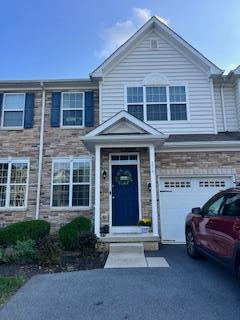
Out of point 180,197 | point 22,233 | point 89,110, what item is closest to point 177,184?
point 180,197

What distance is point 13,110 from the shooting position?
11.6m

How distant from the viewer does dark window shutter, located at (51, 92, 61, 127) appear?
Answer: 11352 mm

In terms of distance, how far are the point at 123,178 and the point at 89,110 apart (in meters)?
3.17

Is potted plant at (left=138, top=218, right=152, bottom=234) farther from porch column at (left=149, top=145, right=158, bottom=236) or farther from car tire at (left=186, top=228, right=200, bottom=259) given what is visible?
car tire at (left=186, top=228, right=200, bottom=259)

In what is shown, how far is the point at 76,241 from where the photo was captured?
8.12 m

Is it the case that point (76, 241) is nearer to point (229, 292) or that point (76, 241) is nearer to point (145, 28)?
point (229, 292)

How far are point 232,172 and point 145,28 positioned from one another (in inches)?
264

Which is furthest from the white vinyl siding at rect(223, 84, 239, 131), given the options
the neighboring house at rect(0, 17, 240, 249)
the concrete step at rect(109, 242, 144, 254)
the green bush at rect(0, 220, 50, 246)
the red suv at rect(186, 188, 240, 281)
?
the green bush at rect(0, 220, 50, 246)

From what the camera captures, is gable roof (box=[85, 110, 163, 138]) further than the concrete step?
Yes

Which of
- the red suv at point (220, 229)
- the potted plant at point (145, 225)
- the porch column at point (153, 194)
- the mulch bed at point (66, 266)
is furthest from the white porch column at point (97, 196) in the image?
the red suv at point (220, 229)

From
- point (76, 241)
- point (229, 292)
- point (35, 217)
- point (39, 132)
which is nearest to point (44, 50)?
point (39, 132)

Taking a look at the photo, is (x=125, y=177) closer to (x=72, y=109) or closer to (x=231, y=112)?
(x=72, y=109)

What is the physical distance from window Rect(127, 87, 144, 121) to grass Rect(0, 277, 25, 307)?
7.39 meters

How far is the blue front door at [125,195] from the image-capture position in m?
9.95
